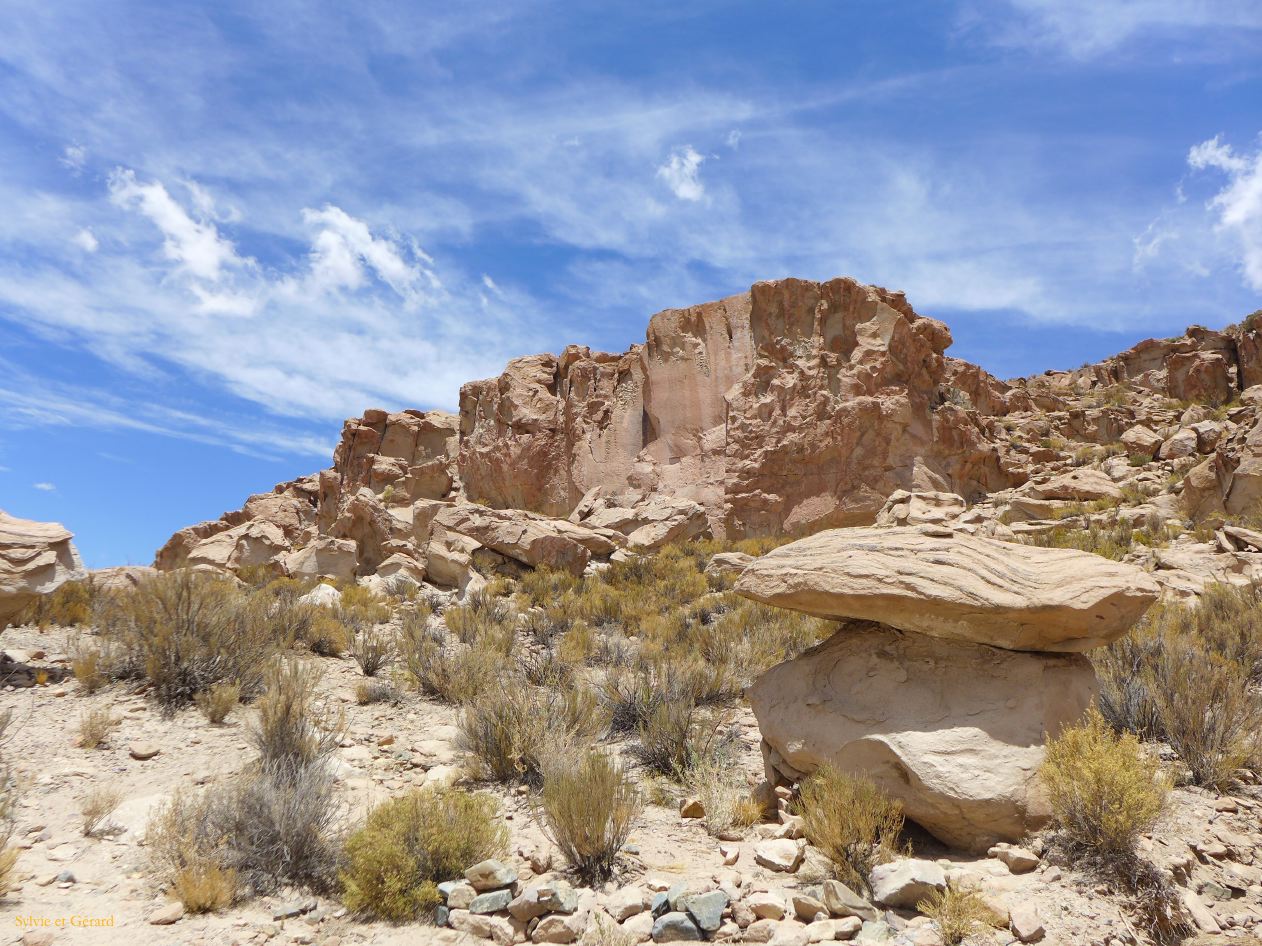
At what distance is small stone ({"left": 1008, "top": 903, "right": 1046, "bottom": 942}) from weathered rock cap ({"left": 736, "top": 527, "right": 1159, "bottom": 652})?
173 cm

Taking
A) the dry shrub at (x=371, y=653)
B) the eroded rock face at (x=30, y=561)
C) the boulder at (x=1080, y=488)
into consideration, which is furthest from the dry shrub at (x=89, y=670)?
the boulder at (x=1080, y=488)

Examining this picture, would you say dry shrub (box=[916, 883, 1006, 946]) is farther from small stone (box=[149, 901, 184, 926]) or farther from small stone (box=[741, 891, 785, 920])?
small stone (box=[149, 901, 184, 926])

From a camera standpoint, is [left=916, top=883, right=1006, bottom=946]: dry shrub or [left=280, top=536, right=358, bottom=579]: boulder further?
[left=280, top=536, right=358, bottom=579]: boulder

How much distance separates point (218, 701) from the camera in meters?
6.33

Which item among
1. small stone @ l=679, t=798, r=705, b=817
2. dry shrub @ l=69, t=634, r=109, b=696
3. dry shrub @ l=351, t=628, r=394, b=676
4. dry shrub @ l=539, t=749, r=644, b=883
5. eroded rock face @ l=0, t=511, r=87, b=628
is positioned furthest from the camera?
dry shrub @ l=351, t=628, r=394, b=676

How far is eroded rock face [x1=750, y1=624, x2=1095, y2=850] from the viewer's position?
4.46 meters

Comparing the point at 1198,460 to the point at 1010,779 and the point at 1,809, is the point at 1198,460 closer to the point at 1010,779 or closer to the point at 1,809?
the point at 1010,779

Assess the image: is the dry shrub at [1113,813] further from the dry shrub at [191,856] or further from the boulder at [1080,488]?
the boulder at [1080,488]

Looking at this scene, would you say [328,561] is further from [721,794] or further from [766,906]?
[766,906]

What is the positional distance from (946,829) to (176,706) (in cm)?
607

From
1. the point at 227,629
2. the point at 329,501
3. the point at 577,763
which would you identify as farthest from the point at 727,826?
the point at 329,501

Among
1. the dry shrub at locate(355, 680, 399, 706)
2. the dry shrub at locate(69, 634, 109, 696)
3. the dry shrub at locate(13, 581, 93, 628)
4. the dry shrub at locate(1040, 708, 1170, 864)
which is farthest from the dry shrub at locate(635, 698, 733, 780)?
the dry shrub at locate(13, 581, 93, 628)

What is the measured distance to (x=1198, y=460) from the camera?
18.3m

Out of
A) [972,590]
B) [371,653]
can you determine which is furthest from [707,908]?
[371,653]
